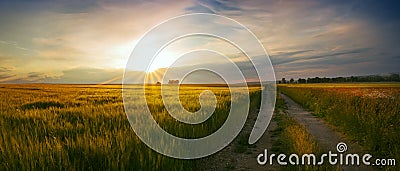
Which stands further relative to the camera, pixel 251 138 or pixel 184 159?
pixel 251 138

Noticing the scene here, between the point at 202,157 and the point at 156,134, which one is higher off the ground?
the point at 156,134

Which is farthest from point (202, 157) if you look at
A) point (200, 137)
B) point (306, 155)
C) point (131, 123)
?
point (306, 155)

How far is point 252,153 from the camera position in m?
7.14

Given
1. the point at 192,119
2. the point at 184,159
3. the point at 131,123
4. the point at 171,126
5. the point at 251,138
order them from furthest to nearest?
the point at 251,138 → the point at 192,119 → the point at 171,126 → the point at 131,123 → the point at 184,159

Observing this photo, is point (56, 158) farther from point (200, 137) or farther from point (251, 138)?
point (251, 138)

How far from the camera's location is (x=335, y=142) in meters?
8.07

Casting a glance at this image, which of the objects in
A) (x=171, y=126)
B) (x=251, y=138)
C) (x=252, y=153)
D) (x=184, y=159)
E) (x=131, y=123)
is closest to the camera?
(x=184, y=159)

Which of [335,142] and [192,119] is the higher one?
[192,119]

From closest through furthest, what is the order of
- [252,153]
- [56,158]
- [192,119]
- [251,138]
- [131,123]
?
1. [56,158]
2. [131,123]
3. [252,153]
4. [192,119]
5. [251,138]

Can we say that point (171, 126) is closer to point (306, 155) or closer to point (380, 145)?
point (306, 155)

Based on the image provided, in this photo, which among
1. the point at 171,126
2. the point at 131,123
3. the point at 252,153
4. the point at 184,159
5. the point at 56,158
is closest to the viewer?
the point at 56,158

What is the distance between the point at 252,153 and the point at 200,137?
58.8 inches

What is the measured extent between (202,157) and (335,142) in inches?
174

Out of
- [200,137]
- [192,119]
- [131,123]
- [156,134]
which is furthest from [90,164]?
[192,119]
